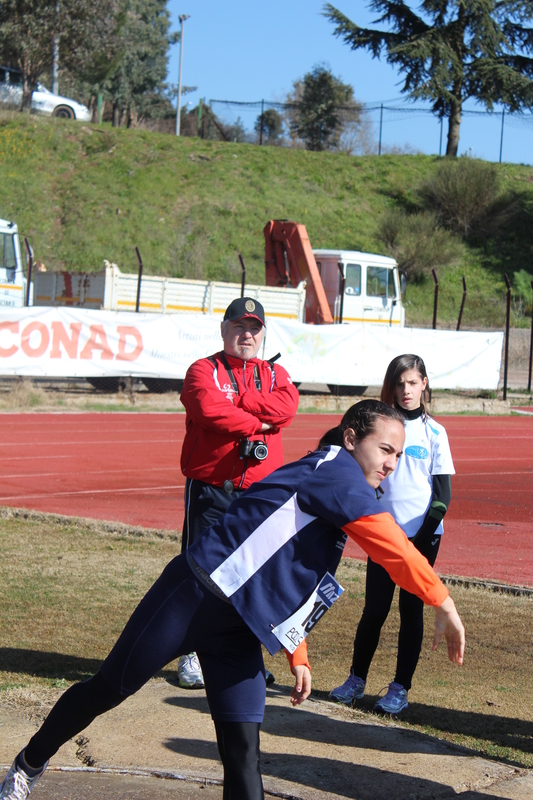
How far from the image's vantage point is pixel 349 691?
4.75 meters

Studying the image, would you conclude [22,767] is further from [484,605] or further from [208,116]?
[208,116]

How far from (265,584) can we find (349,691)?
2167 millimetres

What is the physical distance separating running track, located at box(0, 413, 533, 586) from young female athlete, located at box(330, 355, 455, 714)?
2.84 metres

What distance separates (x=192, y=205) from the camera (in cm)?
4606

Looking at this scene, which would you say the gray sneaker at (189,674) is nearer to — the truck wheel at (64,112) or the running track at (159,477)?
the running track at (159,477)

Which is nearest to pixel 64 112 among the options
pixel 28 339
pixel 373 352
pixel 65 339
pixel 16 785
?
pixel 373 352

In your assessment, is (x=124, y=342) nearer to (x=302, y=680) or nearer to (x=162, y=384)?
(x=162, y=384)

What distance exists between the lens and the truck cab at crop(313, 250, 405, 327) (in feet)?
90.0

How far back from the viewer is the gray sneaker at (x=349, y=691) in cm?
474

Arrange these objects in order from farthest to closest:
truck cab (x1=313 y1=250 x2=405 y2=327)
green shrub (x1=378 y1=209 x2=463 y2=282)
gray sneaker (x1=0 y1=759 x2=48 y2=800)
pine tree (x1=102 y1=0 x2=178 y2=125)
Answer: pine tree (x1=102 y1=0 x2=178 y2=125), green shrub (x1=378 y1=209 x2=463 y2=282), truck cab (x1=313 y1=250 x2=405 y2=327), gray sneaker (x1=0 y1=759 x2=48 y2=800)

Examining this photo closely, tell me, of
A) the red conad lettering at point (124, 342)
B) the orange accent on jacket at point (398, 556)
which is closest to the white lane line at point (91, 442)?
the red conad lettering at point (124, 342)

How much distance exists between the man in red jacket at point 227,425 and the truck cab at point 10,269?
786 inches

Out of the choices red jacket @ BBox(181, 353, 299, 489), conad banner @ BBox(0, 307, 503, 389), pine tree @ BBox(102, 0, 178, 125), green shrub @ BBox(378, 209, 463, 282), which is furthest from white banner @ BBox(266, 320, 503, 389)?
pine tree @ BBox(102, 0, 178, 125)

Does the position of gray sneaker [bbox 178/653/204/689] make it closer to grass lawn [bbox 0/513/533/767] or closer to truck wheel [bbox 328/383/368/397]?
grass lawn [bbox 0/513/533/767]
